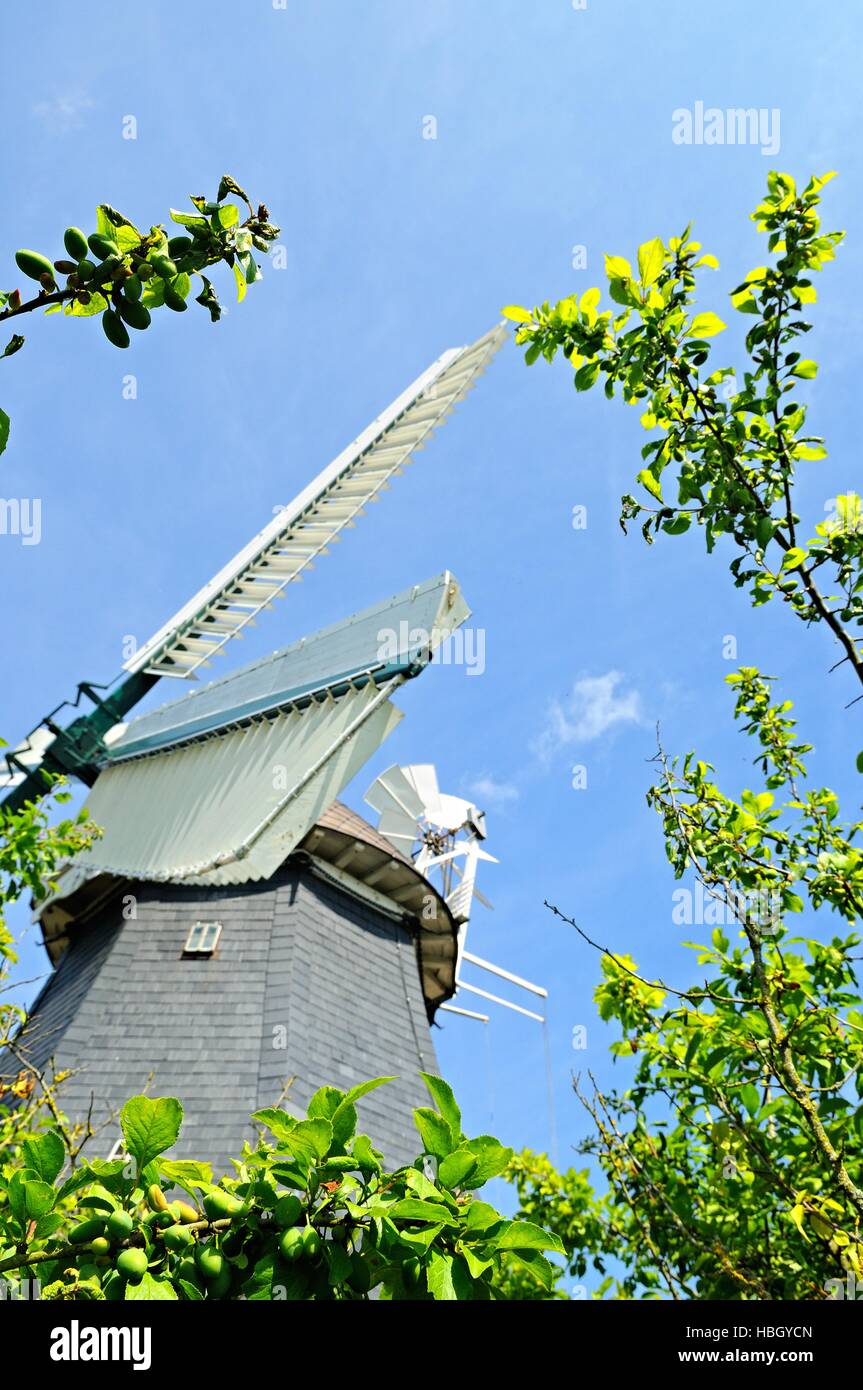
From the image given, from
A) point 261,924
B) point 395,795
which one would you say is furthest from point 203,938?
point 395,795

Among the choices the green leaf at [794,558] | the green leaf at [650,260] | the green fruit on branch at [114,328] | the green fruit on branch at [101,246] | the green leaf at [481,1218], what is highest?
the green leaf at [650,260]

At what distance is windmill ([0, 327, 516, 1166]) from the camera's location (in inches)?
416

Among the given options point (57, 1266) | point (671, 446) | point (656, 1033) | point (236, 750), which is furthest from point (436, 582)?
point (57, 1266)

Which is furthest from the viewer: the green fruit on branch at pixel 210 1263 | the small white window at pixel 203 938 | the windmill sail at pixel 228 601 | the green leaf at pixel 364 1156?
the windmill sail at pixel 228 601

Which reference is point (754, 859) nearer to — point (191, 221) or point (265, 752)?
point (191, 221)

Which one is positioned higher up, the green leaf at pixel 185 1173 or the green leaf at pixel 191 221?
the green leaf at pixel 191 221

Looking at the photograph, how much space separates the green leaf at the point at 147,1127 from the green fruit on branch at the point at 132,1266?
220 mm

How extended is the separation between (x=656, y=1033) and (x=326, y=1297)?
4624 millimetres

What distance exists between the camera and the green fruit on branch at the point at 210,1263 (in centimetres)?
158

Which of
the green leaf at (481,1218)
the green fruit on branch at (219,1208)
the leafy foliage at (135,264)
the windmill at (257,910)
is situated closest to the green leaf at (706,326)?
the leafy foliage at (135,264)

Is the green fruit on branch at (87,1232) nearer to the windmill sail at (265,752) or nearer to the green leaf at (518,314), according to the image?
the green leaf at (518,314)

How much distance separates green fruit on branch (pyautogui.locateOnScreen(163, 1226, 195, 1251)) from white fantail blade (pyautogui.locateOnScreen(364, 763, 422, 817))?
17.5 metres

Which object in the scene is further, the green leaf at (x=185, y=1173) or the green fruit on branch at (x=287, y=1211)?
the green leaf at (x=185, y=1173)

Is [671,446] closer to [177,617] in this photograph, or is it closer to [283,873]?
[283,873]
